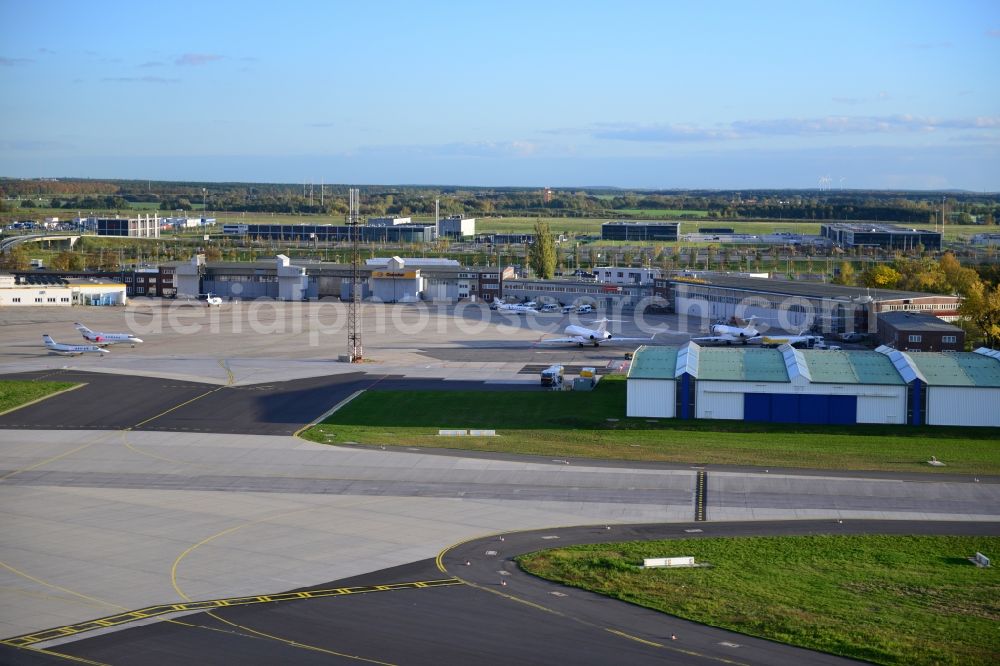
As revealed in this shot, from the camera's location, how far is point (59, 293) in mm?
90125

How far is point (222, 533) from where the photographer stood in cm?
2905

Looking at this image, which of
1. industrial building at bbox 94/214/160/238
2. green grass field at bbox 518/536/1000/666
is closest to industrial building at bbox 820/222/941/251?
industrial building at bbox 94/214/160/238

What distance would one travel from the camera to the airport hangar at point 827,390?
43.5m

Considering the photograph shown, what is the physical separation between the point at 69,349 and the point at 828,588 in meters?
52.0

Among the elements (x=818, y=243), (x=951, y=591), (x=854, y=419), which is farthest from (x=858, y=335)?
(x=818, y=243)

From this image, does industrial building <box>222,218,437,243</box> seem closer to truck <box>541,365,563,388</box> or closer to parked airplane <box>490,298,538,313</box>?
parked airplane <box>490,298,538,313</box>

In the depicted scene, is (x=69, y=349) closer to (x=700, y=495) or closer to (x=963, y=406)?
(x=700, y=495)

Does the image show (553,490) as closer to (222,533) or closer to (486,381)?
(222,533)

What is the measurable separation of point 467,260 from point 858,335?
2726 inches

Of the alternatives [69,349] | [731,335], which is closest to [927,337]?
[731,335]

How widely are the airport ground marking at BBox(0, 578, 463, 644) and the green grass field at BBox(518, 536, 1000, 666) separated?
3348 millimetres

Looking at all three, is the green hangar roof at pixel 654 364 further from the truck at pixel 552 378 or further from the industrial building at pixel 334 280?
the industrial building at pixel 334 280

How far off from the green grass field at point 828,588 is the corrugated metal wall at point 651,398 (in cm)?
1681

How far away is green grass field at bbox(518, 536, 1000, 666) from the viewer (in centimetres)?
2105
